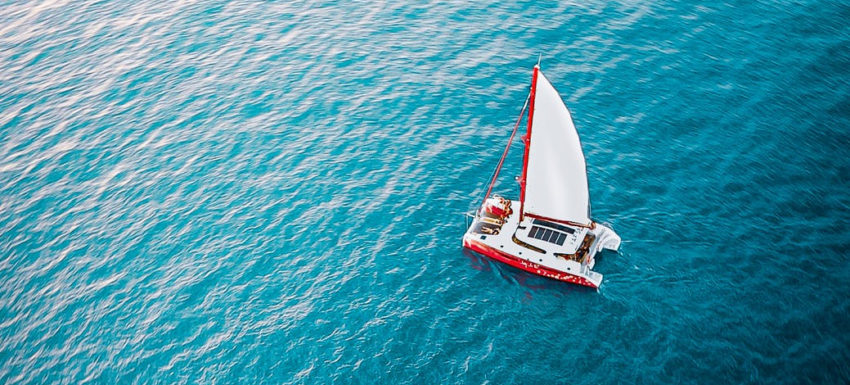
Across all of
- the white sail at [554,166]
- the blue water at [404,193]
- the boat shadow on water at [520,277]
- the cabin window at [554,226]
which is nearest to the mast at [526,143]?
the white sail at [554,166]

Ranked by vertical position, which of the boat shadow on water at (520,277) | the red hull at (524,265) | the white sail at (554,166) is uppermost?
the white sail at (554,166)

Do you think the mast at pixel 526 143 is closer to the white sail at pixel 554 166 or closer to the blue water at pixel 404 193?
the white sail at pixel 554 166

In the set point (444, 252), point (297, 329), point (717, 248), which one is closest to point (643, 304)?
point (717, 248)

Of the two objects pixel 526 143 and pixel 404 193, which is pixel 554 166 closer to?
pixel 526 143

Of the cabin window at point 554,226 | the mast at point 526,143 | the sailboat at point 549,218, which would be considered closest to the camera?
the mast at point 526,143

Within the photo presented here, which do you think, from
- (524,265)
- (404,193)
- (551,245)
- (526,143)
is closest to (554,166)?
(526,143)

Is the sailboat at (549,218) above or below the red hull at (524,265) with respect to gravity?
above

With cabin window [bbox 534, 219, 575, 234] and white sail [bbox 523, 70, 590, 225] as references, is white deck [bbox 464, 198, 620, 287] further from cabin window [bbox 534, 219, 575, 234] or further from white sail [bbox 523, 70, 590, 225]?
white sail [bbox 523, 70, 590, 225]
